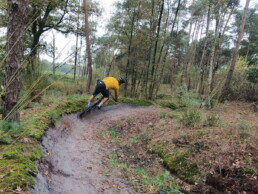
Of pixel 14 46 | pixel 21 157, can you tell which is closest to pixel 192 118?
pixel 21 157

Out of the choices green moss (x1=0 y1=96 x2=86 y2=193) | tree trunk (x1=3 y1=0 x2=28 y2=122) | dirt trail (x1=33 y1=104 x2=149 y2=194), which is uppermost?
tree trunk (x1=3 y1=0 x2=28 y2=122)

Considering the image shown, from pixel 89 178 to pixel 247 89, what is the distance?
14.5m

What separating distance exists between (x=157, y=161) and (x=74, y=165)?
7.02ft

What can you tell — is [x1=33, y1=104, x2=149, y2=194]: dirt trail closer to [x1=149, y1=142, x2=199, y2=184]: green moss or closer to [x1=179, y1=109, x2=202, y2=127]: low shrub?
[x1=149, y1=142, x2=199, y2=184]: green moss

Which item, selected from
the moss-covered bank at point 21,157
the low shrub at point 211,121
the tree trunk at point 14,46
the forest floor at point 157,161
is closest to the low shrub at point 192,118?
the forest floor at point 157,161

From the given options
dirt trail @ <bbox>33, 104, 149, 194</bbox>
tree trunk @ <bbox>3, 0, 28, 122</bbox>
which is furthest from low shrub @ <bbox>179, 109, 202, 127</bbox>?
tree trunk @ <bbox>3, 0, 28, 122</bbox>

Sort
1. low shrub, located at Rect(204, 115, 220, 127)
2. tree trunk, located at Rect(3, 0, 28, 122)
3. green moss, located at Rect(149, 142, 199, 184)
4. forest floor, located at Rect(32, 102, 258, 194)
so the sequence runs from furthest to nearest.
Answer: low shrub, located at Rect(204, 115, 220, 127) < green moss, located at Rect(149, 142, 199, 184) < forest floor, located at Rect(32, 102, 258, 194) < tree trunk, located at Rect(3, 0, 28, 122)

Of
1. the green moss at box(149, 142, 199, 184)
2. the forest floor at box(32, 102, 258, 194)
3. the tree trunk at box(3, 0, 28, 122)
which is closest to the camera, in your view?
the tree trunk at box(3, 0, 28, 122)

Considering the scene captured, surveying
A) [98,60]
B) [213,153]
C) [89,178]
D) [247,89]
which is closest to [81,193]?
[89,178]

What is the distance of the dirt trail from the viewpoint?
10.6 ft

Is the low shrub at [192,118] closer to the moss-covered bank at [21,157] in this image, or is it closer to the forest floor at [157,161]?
the forest floor at [157,161]

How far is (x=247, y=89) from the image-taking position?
14.3 metres

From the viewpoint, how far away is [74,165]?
4.20 metres

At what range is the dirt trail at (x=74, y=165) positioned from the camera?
3.24 m
